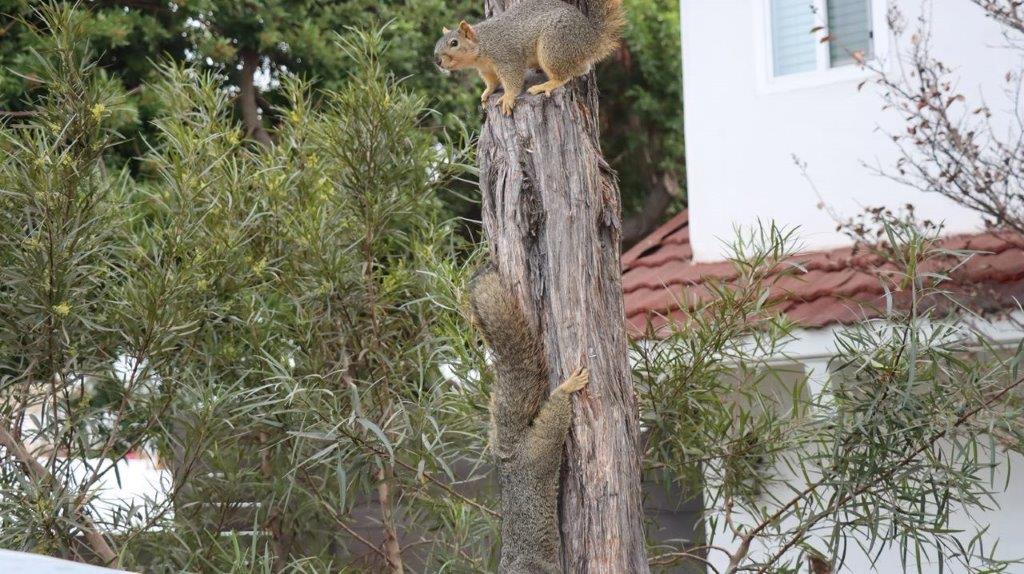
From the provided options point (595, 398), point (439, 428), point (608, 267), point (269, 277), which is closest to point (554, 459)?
point (595, 398)

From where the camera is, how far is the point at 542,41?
8.44 ft

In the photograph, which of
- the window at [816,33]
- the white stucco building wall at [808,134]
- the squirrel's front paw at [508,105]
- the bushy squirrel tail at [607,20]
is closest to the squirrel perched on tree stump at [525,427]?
the squirrel's front paw at [508,105]

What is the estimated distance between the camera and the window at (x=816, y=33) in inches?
198

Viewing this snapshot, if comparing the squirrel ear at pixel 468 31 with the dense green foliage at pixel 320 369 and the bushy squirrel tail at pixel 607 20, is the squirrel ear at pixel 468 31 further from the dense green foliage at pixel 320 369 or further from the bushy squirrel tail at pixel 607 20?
the dense green foliage at pixel 320 369

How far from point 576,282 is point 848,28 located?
10.3 ft

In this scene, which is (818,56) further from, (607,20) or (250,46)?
(250,46)

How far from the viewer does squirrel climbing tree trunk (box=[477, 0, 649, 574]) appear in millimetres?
2463

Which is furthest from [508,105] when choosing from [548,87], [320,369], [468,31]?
[320,369]

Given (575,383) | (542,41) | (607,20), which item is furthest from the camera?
(607,20)

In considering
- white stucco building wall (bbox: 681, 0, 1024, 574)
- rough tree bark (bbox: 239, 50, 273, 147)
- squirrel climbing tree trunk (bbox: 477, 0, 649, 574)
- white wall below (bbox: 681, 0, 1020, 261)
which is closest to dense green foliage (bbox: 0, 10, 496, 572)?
squirrel climbing tree trunk (bbox: 477, 0, 649, 574)

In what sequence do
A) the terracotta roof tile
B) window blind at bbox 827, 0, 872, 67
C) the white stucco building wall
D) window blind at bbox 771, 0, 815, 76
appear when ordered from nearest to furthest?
the terracotta roof tile
the white stucco building wall
window blind at bbox 827, 0, 872, 67
window blind at bbox 771, 0, 815, 76

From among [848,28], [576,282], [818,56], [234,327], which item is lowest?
[576,282]

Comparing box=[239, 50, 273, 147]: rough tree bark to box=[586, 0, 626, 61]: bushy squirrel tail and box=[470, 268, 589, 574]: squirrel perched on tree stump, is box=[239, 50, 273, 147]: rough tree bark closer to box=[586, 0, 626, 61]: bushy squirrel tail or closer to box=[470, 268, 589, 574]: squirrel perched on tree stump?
box=[586, 0, 626, 61]: bushy squirrel tail

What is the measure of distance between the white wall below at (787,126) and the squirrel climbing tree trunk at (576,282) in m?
2.25
